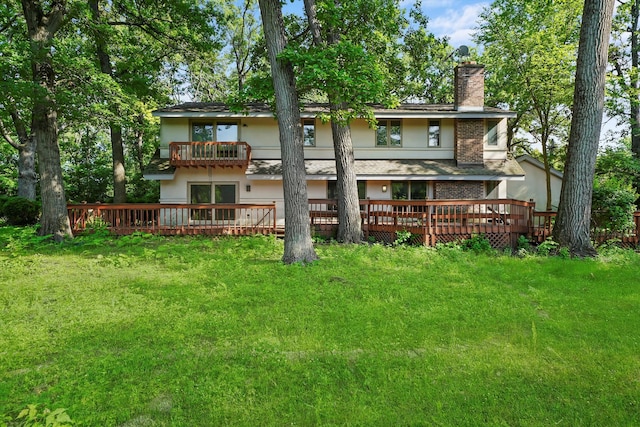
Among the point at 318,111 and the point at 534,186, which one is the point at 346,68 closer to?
the point at 318,111

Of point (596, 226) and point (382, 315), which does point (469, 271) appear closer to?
point (382, 315)

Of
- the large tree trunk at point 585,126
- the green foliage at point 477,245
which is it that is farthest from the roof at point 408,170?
the large tree trunk at point 585,126

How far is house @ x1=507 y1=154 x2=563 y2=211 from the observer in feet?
63.9

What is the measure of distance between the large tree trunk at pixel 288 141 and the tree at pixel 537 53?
1164 centimetres

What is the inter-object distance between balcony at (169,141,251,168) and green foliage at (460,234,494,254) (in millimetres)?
9761

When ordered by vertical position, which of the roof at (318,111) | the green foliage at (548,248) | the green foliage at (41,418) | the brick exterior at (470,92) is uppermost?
the brick exterior at (470,92)

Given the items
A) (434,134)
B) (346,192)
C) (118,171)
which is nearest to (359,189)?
A: (434,134)

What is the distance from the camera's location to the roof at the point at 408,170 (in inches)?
586

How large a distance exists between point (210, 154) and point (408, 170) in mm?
8688

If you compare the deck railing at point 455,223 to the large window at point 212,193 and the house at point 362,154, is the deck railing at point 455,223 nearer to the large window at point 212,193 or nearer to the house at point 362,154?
the house at point 362,154

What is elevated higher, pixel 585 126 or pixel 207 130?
pixel 207 130

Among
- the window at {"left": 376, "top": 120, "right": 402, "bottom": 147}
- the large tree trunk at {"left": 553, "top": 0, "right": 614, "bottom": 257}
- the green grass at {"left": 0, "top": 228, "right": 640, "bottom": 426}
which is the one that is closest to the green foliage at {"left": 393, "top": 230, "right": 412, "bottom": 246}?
the green grass at {"left": 0, "top": 228, "right": 640, "bottom": 426}

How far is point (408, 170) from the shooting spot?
15.5 meters

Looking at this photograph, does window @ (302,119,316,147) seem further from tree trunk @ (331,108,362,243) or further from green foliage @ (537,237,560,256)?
green foliage @ (537,237,560,256)
